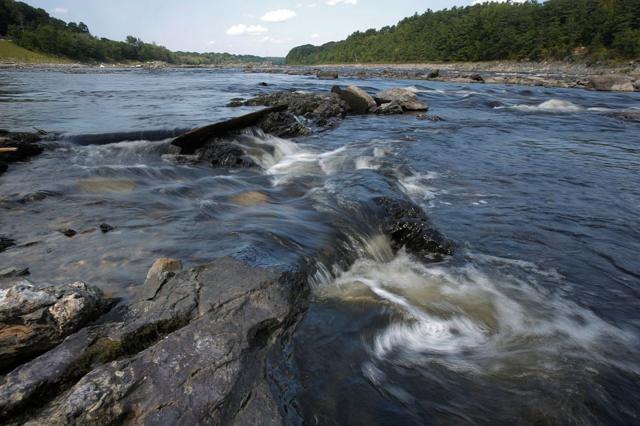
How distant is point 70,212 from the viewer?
5.82m

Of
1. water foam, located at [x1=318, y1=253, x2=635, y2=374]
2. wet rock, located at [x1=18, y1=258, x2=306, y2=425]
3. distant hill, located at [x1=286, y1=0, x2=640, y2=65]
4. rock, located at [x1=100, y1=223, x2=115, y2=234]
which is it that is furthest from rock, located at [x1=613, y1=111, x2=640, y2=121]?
distant hill, located at [x1=286, y1=0, x2=640, y2=65]

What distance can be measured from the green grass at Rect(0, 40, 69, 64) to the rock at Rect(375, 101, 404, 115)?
293ft

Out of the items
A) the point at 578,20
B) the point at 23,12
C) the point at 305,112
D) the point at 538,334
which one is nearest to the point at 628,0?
the point at 578,20

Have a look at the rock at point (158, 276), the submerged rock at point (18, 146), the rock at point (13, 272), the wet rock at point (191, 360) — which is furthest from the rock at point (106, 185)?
the wet rock at point (191, 360)

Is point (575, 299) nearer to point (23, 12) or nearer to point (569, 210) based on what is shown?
point (569, 210)

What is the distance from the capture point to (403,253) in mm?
5559

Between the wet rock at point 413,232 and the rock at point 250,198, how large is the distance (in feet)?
7.24

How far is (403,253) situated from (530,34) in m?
87.9

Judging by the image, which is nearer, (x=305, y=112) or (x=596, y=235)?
(x=596, y=235)

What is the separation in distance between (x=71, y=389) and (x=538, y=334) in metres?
4.07

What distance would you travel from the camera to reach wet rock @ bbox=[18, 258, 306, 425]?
2.19 metres

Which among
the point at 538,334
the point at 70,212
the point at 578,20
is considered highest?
the point at 578,20

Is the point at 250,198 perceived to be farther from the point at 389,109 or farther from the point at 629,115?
the point at 629,115

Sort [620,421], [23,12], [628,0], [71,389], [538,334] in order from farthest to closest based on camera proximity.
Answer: [23,12], [628,0], [538,334], [620,421], [71,389]
